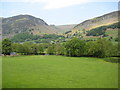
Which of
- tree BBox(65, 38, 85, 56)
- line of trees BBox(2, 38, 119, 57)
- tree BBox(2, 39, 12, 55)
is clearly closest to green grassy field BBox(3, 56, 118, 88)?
line of trees BBox(2, 38, 119, 57)

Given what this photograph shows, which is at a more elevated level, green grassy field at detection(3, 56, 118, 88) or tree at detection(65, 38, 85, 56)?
tree at detection(65, 38, 85, 56)

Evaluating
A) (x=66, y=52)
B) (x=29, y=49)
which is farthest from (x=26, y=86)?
(x=29, y=49)

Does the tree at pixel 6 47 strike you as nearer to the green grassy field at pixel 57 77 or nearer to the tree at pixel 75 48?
the tree at pixel 75 48

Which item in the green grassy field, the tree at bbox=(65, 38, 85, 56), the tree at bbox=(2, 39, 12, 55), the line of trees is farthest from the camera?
the tree at bbox=(2, 39, 12, 55)

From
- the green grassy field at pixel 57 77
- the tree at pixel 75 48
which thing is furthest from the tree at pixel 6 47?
the green grassy field at pixel 57 77

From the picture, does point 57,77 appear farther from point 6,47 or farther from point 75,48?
point 6,47

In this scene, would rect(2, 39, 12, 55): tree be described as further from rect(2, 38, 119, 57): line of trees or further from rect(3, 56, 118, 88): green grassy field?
rect(3, 56, 118, 88): green grassy field

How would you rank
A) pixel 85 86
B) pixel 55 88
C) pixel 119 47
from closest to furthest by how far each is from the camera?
pixel 55 88, pixel 85 86, pixel 119 47

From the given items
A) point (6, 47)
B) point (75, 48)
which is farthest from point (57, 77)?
point (6, 47)

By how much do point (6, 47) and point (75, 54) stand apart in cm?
3588

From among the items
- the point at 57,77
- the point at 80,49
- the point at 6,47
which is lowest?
the point at 57,77

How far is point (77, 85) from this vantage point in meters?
21.1

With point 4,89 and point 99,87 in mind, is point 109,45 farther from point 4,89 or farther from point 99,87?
point 4,89

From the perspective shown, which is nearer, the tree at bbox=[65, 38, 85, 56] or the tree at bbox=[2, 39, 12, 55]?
the tree at bbox=[65, 38, 85, 56]
